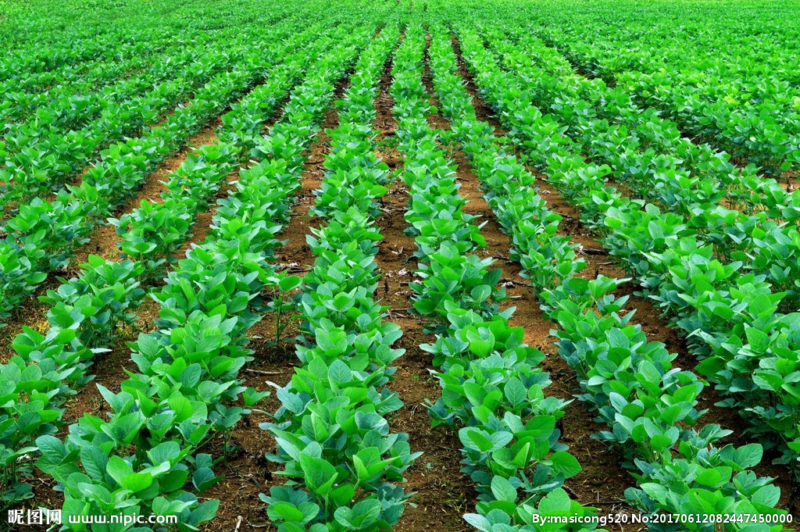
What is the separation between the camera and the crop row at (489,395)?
8.37 feet

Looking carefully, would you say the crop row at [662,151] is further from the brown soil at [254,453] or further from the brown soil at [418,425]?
the brown soil at [254,453]

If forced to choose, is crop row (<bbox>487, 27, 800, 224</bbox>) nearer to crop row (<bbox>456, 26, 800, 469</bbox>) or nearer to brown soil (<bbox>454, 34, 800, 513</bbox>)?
crop row (<bbox>456, 26, 800, 469</bbox>)

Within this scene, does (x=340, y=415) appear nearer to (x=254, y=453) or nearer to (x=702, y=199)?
(x=254, y=453)

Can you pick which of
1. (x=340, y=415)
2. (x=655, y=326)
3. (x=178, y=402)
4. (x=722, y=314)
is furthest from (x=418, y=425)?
(x=655, y=326)

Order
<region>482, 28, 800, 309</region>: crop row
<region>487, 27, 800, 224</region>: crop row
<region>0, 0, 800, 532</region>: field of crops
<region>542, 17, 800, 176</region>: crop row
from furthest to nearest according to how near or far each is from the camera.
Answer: <region>542, 17, 800, 176</region>: crop row → <region>487, 27, 800, 224</region>: crop row → <region>482, 28, 800, 309</region>: crop row → <region>0, 0, 800, 532</region>: field of crops

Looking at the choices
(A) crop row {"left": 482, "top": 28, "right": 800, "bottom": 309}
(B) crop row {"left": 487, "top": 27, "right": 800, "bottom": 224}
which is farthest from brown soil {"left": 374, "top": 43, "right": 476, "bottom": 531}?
(B) crop row {"left": 487, "top": 27, "right": 800, "bottom": 224}

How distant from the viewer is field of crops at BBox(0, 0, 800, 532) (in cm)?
268

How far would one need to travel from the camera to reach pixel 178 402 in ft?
9.38

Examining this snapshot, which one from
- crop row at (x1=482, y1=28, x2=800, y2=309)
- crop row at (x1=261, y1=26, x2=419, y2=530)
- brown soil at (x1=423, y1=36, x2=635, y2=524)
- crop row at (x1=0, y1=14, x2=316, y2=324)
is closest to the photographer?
crop row at (x1=261, y1=26, x2=419, y2=530)

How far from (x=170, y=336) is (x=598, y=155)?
623cm

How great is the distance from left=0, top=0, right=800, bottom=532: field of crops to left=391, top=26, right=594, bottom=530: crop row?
16 millimetres

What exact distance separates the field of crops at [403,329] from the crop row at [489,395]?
0.02 m

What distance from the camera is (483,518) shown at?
2.38 meters

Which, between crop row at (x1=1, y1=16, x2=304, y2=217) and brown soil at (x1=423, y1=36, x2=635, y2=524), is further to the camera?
crop row at (x1=1, y1=16, x2=304, y2=217)
